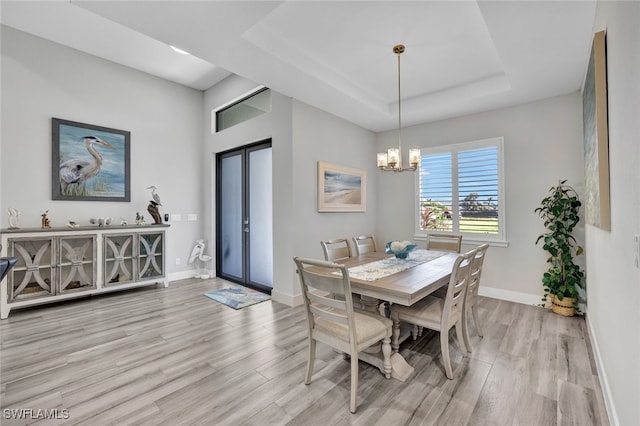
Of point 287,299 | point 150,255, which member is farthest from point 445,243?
point 150,255

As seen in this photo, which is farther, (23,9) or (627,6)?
(23,9)

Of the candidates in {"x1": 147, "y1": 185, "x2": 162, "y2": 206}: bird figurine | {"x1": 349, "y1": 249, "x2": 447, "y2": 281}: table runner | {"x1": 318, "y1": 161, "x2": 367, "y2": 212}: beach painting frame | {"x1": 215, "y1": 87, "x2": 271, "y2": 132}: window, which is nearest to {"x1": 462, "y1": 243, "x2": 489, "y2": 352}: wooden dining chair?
{"x1": 349, "y1": 249, "x2": 447, "y2": 281}: table runner

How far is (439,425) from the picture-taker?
1666 mm

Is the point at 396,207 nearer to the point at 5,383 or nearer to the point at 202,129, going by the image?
the point at 202,129

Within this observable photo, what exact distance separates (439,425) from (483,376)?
0.71 metres

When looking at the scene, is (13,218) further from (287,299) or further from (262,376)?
(262,376)

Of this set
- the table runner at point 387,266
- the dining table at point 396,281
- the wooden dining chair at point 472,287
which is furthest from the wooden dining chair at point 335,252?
the wooden dining chair at point 472,287

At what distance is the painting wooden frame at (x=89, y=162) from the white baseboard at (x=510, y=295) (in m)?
5.65

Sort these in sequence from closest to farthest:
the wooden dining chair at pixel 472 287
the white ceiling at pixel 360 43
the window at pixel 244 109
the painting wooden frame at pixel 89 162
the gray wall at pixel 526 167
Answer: the white ceiling at pixel 360 43
the wooden dining chair at pixel 472 287
the gray wall at pixel 526 167
the painting wooden frame at pixel 89 162
the window at pixel 244 109

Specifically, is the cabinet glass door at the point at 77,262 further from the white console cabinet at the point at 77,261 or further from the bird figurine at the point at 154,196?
the bird figurine at the point at 154,196

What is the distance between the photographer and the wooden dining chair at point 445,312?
2.06m

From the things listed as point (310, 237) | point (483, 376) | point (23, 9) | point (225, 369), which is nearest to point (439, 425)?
point (483, 376)

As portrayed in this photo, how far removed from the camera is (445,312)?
2.09m

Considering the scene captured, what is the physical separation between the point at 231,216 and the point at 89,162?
2.18 meters
